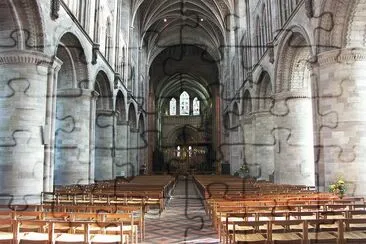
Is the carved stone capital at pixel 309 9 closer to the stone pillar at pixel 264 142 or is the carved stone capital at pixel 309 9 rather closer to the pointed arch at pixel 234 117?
the stone pillar at pixel 264 142

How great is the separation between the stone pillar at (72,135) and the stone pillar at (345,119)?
33.3ft

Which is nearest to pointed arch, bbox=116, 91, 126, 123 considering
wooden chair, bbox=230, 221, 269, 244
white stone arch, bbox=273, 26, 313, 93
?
white stone arch, bbox=273, 26, 313, 93

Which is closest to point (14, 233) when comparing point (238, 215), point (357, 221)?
point (238, 215)

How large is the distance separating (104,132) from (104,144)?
712 millimetres

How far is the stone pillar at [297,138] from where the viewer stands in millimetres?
17297

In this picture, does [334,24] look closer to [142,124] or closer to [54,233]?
[54,233]

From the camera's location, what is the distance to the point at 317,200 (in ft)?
28.6

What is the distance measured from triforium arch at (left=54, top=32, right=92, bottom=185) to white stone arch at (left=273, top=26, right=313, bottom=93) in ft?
28.4

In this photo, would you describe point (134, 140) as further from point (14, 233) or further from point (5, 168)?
point (14, 233)

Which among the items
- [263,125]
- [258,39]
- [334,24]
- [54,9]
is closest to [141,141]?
[263,125]

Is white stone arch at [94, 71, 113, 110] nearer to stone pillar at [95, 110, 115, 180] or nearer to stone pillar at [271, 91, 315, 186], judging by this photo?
stone pillar at [95, 110, 115, 180]

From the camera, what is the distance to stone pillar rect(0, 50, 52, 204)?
11.0m

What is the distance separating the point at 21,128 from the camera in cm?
1119

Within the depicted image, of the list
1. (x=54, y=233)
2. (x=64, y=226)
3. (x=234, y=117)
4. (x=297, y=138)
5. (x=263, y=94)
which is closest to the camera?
(x=64, y=226)
